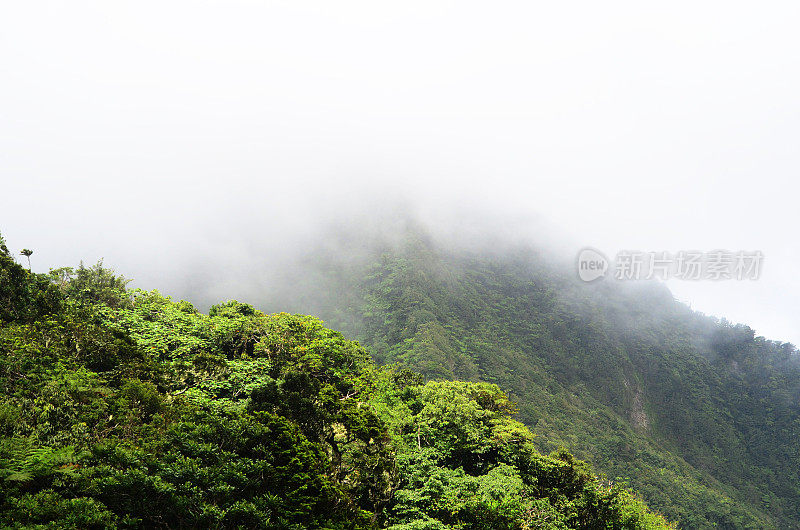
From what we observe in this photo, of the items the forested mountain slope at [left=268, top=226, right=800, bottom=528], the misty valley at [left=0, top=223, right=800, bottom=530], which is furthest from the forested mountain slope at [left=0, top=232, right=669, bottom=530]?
the forested mountain slope at [left=268, top=226, right=800, bottom=528]

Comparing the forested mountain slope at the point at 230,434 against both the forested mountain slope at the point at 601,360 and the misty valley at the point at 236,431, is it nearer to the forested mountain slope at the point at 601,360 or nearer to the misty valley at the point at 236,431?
the misty valley at the point at 236,431

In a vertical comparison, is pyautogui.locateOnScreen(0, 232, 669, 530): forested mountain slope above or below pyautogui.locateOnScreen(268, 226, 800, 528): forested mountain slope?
below

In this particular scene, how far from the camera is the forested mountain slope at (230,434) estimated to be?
9758mm

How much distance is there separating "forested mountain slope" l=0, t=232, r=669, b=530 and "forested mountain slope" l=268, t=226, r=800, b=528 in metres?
65.5

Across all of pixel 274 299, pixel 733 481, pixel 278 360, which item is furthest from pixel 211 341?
pixel 733 481

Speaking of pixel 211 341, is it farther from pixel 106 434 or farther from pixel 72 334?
pixel 106 434

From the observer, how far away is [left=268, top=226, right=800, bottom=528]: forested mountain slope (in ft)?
324

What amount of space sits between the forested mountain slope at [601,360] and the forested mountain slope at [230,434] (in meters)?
65.5

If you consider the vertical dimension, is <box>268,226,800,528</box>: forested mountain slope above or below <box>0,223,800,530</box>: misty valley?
above

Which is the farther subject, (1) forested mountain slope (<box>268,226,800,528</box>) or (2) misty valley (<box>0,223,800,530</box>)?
(1) forested mountain slope (<box>268,226,800,528</box>)

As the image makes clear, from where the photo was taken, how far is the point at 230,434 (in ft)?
39.8

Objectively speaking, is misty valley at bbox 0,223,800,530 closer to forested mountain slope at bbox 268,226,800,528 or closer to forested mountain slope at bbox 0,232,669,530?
forested mountain slope at bbox 0,232,669,530

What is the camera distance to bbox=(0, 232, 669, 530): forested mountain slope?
976 centimetres

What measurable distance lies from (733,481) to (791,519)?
13.8 metres
